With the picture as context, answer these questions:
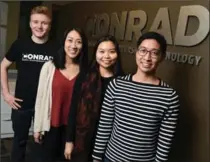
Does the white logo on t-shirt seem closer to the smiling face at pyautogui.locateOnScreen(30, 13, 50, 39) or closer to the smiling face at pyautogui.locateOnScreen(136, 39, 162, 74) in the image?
the smiling face at pyautogui.locateOnScreen(30, 13, 50, 39)

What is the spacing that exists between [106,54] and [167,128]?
0.35 meters

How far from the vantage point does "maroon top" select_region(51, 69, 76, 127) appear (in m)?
0.99

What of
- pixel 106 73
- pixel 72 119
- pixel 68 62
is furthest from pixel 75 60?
pixel 72 119

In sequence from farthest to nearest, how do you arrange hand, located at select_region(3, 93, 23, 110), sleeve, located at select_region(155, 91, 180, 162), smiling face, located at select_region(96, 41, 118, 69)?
hand, located at select_region(3, 93, 23, 110) → smiling face, located at select_region(96, 41, 118, 69) → sleeve, located at select_region(155, 91, 180, 162)

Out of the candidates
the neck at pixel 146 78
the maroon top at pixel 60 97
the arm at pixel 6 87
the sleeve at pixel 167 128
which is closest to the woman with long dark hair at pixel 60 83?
the maroon top at pixel 60 97

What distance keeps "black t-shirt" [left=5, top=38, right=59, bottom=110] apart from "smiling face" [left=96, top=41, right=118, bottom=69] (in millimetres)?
195

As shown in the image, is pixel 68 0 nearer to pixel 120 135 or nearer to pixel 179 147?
pixel 120 135

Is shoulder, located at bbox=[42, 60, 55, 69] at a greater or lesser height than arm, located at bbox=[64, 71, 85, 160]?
greater

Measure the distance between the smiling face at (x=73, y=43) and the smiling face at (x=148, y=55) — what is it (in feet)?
0.84

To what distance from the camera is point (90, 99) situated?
100 centimetres

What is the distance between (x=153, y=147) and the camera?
0.88 m

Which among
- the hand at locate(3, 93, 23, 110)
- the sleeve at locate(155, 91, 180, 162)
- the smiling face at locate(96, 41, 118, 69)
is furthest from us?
the hand at locate(3, 93, 23, 110)

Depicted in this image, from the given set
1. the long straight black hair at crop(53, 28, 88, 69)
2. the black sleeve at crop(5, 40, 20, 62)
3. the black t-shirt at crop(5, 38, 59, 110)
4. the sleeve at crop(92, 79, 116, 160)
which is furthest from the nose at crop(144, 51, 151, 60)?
the black sleeve at crop(5, 40, 20, 62)

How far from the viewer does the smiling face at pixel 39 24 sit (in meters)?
0.99
